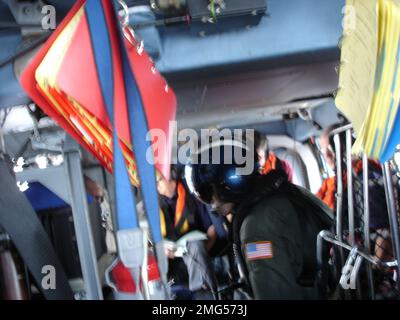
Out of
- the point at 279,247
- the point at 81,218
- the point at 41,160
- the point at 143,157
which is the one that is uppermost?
the point at 143,157

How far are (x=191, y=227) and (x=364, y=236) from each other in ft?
2.54

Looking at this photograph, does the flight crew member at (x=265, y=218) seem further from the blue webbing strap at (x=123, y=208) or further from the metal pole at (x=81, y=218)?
the blue webbing strap at (x=123, y=208)

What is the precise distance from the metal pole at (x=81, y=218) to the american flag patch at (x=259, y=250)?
1.76 ft

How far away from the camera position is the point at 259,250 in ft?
4.85

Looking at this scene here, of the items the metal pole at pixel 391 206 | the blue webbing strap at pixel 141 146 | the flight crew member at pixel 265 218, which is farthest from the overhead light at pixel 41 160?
the metal pole at pixel 391 206

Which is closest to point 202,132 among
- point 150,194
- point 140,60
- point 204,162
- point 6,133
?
point 204,162

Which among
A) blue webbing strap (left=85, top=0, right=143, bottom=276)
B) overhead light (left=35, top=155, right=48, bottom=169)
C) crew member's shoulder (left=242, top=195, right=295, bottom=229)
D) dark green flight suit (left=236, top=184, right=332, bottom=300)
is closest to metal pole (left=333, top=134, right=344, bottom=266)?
dark green flight suit (left=236, top=184, right=332, bottom=300)

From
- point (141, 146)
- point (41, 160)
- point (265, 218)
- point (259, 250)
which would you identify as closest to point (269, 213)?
point (265, 218)

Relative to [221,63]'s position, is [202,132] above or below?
below

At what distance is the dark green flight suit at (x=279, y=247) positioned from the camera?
1.44 metres

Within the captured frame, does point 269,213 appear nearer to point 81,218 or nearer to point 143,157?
point 81,218

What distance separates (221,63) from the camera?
3.92ft

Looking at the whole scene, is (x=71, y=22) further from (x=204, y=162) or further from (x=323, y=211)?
(x=323, y=211)
